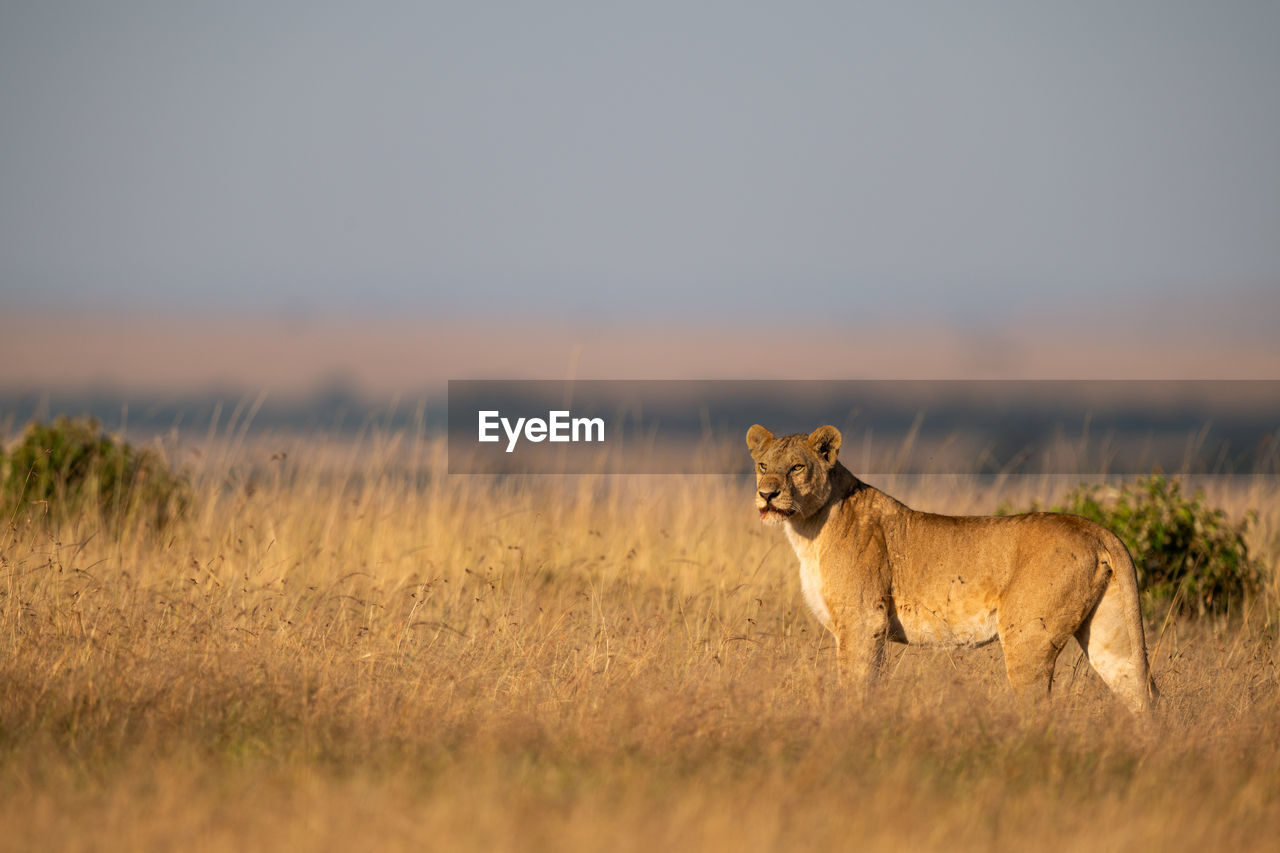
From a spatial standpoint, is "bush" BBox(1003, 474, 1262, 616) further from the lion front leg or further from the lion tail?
the lion front leg

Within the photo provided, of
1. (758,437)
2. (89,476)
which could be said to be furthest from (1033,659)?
(89,476)

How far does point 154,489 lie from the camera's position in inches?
508

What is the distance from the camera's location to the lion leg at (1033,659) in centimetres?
742

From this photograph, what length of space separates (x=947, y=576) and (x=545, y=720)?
262cm

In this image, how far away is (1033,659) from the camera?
742 centimetres

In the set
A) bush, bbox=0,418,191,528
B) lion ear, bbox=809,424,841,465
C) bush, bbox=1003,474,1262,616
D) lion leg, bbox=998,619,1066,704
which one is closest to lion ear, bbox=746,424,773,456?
lion ear, bbox=809,424,841,465

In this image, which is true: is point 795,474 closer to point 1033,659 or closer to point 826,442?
point 826,442

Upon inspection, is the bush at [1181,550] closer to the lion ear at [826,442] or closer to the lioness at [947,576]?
the lioness at [947,576]

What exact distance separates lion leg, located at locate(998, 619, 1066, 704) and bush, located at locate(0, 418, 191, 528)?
8504 mm

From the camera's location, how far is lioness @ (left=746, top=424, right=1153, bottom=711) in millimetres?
7453

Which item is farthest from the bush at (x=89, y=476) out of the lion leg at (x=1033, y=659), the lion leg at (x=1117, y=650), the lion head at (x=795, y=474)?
the lion leg at (x=1117, y=650)

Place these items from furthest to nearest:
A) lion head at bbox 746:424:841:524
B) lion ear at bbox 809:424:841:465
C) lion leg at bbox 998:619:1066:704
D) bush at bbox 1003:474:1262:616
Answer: bush at bbox 1003:474:1262:616, lion ear at bbox 809:424:841:465, lion head at bbox 746:424:841:524, lion leg at bbox 998:619:1066:704

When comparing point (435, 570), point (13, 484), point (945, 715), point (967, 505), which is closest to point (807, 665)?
point (945, 715)

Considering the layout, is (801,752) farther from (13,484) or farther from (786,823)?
(13,484)
